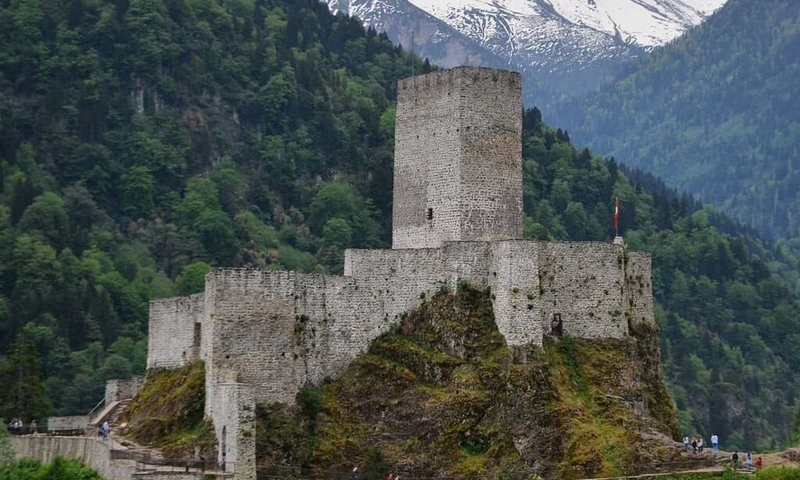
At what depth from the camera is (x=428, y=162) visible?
239 feet

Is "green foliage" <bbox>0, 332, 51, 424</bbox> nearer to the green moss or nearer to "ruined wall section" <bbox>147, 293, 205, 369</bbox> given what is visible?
"ruined wall section" <bbox>147, 293, 205, 369</bbox>

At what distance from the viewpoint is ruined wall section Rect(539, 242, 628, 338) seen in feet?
224

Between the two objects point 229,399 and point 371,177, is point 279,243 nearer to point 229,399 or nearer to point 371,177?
point 371,177

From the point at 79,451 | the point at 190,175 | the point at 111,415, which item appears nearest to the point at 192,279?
the point at 190,175

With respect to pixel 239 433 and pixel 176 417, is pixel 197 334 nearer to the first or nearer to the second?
pixel 176 417

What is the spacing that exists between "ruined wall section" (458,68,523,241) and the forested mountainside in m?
41.2

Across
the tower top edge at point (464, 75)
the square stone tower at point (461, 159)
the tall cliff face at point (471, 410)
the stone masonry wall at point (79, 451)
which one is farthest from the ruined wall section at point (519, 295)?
the stone masonry wall at point (79, 451)

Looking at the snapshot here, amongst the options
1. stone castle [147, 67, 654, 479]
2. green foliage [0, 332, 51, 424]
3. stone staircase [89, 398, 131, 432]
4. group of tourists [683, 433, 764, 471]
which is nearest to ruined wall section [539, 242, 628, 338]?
stone castle [147, 67, 654, 479]

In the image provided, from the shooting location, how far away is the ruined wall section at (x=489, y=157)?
7188cm

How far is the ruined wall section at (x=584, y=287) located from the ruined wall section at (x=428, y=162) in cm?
498

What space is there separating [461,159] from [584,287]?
7.49 meters

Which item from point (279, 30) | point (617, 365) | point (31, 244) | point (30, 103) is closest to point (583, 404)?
point (617, 365)

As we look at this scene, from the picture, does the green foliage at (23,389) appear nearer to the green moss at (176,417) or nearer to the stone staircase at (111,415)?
the stone staircase at (111,415)

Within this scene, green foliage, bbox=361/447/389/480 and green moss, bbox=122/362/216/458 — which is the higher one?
green moss, bbox=122/362/216/458
